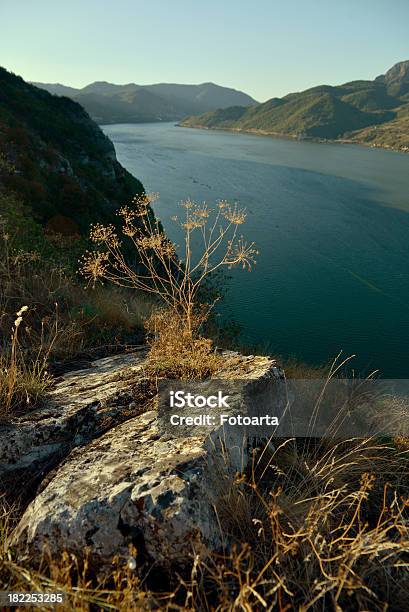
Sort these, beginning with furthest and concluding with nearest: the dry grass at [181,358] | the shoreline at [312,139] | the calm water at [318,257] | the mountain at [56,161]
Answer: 1. the shoreline at [312,139]
2. the calm water at [318,257]
3. the mountain at [56,161]
4. the dry grass at [181,358]

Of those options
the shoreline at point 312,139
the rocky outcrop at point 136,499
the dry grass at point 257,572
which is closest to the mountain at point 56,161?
the rocky outcrop at point 136,499

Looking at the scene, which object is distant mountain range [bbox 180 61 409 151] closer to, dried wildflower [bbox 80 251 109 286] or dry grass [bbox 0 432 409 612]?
dried wildflower [bbox 80 251 109 286]

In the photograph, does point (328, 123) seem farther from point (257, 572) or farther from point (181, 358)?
point (257, 572)

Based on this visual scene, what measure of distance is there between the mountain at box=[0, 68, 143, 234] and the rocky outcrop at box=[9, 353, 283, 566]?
1334 cm

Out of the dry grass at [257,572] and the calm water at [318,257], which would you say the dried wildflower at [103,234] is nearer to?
the dry grass at [257,572]

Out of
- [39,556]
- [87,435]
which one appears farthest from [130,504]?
[87,435]

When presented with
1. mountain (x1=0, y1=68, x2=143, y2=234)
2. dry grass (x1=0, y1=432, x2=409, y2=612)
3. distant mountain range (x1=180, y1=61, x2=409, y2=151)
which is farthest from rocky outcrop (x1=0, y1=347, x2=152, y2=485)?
distant mountain range (x1=180, y1=61, x2=409, y2=151)

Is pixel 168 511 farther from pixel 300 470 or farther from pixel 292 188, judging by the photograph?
pixel 292 188

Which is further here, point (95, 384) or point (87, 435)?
point (95, 384)

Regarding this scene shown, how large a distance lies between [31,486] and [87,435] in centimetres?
54

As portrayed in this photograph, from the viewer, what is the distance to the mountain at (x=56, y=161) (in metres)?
18.2

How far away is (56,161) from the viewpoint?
2330 centimetres

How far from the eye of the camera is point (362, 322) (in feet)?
83.9

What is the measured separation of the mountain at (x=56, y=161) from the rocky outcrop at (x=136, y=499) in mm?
13337
